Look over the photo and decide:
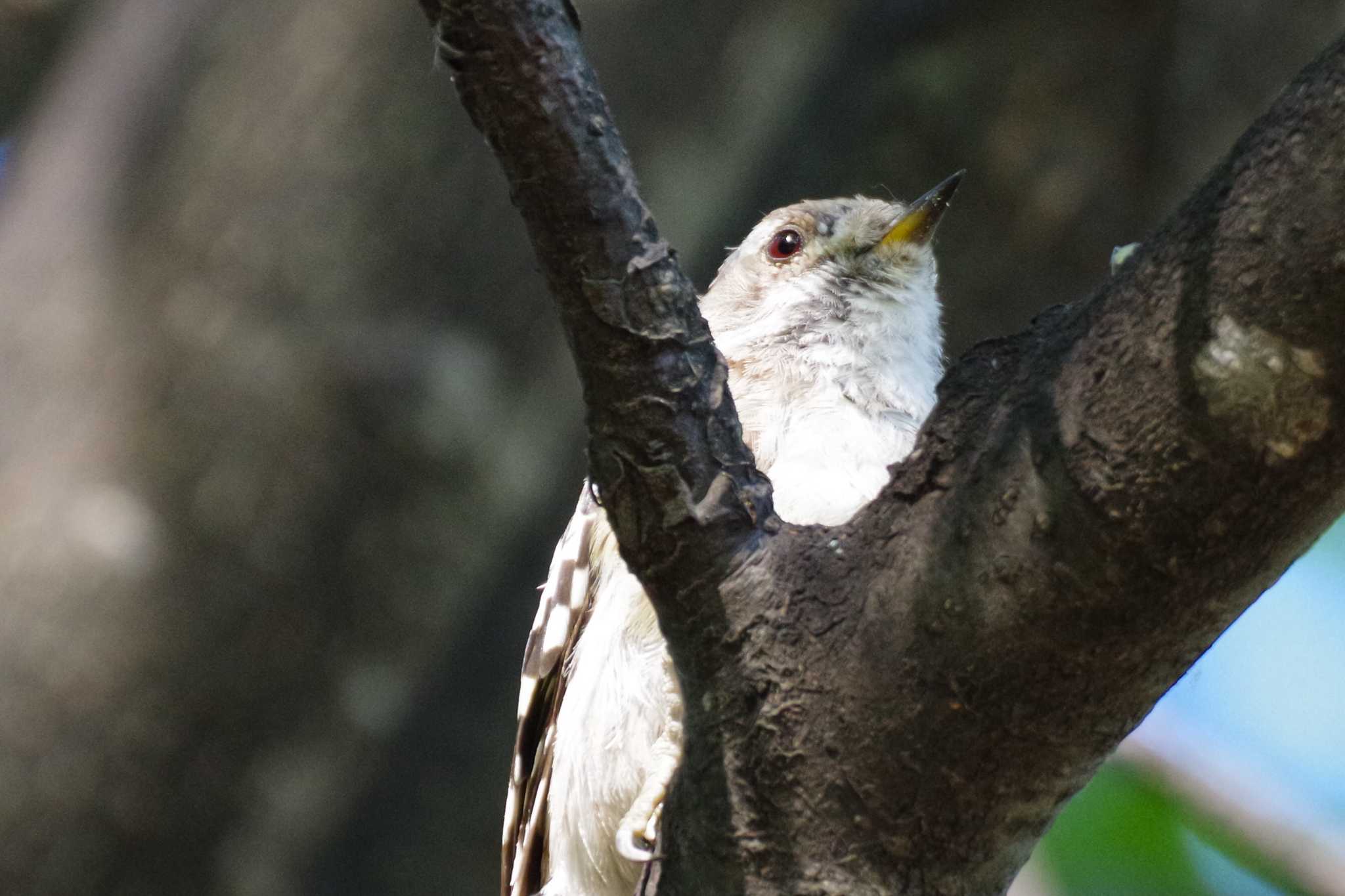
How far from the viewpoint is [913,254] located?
205 inches

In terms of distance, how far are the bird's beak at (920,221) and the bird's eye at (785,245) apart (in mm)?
330

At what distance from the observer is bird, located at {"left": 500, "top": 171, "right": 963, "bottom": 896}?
3.66 meters

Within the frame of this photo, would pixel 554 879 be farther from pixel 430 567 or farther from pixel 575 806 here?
pixel 430 567

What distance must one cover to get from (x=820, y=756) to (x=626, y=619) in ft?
4.94

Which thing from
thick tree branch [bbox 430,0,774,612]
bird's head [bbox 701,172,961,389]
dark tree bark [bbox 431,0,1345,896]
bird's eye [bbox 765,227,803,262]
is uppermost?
bird's eye [bbox 765,227,803,262]

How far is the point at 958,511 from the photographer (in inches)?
82.3

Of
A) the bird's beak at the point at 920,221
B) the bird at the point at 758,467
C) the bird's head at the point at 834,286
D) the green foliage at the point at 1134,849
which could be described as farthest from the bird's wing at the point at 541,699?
the green foliage at the point at 1134,849

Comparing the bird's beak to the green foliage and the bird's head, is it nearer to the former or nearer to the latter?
the bird's head

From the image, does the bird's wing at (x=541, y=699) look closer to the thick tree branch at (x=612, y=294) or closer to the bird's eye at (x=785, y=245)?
the bird's eye at (x=785, y=245)

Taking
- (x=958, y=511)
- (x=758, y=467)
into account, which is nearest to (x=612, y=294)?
(x=958, y=511)

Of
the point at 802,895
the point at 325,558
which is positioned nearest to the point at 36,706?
the point at 325,558

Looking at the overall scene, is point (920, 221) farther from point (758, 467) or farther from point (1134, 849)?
point (1134, 849)

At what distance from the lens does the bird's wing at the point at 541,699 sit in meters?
4.25

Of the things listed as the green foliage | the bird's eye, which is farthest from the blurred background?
the green foliage
